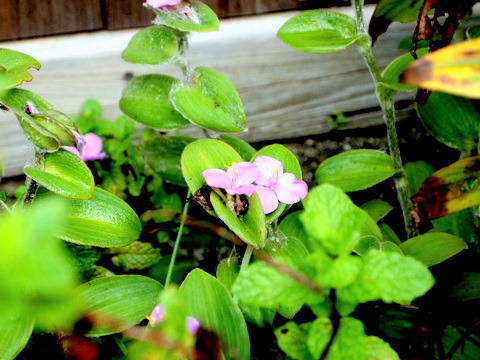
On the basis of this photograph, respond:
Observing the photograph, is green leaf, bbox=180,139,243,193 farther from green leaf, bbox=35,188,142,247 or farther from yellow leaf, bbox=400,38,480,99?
yellow leaf, bbox=400,38,480,99

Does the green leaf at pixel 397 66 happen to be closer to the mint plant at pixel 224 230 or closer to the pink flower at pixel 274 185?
the mint plant at pixel 224 230

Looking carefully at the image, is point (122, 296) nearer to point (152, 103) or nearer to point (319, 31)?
point (152, 103)

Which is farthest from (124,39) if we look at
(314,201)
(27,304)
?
(27,304)

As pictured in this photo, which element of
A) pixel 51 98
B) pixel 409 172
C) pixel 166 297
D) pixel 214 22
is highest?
pixel 214 22

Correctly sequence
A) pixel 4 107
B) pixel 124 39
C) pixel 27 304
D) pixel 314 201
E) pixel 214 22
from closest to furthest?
pixel 27 304 < pixel 314 201 < pixel 4 107 < pixel 214 22 < pixel 124 39

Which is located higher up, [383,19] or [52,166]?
[383,19]

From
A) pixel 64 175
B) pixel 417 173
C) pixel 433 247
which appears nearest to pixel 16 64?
pixel 64 175

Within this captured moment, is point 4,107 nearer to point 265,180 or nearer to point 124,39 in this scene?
point 265,180
